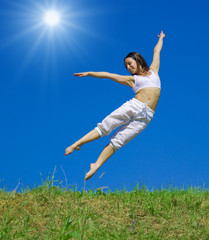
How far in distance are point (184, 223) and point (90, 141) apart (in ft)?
7.72

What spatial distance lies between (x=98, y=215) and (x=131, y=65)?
3443 mm

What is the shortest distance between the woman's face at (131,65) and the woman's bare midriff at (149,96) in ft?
1.82

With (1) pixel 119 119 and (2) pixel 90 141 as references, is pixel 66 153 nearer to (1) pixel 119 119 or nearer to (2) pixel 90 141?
(2) pixel 90 141

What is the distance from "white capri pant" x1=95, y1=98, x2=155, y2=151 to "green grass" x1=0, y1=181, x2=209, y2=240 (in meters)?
1.09

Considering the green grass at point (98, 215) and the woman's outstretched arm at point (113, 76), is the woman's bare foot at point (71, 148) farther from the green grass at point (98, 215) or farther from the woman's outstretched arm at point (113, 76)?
the woman's outstretched arm at point (113, 76)

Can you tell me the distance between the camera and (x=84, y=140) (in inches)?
247

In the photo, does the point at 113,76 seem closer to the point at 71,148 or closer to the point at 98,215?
the point at 71,148

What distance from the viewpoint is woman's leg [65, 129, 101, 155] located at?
622 centimetres

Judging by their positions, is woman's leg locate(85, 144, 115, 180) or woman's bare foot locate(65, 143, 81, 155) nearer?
woman's bare foot locate(65, 143, 81, 155)

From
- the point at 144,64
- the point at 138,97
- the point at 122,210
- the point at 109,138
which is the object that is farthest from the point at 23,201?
the point at 144,64

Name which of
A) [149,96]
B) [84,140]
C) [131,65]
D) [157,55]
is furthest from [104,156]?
[157,55]

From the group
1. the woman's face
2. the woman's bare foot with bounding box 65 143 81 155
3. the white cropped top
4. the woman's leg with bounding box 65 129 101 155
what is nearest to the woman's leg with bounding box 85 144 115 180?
the woman's leg with bounding box 65 129 101 155

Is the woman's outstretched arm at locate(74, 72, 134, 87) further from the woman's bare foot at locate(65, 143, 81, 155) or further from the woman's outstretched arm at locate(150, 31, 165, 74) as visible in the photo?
the woman's bare foot at locate(65, 143, 81, 155)

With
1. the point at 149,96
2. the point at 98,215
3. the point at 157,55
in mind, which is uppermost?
the point at 157,55
